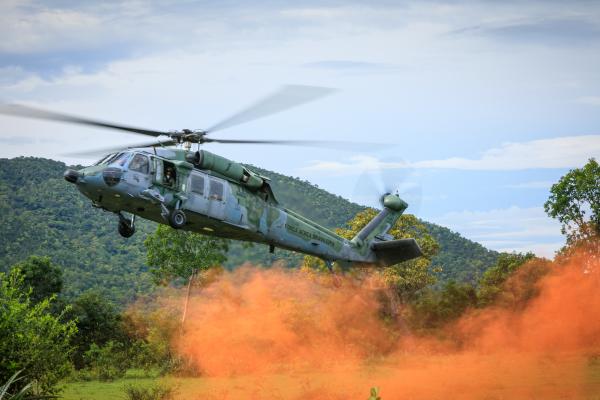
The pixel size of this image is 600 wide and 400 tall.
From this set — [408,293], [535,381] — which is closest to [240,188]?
[535,381]

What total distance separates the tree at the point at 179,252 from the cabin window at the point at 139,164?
76.9 feet

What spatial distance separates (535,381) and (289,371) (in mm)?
11478

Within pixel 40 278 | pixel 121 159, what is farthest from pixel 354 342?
pixel 121 159

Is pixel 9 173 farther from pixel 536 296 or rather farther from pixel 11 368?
pixel 11 368

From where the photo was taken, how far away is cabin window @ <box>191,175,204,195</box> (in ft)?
73.6

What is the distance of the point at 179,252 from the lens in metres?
46.8

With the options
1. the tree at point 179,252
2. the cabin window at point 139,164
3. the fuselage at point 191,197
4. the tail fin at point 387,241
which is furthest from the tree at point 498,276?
the cabin window at point 139,164

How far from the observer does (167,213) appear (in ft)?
71.6

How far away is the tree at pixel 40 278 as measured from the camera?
165ft

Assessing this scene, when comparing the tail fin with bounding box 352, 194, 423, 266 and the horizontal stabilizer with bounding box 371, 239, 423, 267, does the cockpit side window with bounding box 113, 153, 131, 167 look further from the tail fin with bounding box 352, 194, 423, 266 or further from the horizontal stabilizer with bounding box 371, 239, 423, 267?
the horizontal stabilizer with bounding box 371, 239, 423, 267

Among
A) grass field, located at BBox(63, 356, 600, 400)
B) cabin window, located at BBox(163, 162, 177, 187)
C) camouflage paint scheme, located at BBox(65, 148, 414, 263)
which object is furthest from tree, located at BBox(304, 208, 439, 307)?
cabin window, located at BBox(163, 162, 177, 187)

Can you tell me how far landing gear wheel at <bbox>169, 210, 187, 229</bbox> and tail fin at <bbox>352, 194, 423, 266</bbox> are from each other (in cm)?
757

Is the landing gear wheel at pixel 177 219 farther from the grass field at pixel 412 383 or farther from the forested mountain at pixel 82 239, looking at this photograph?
the forested mountain at pixel 82 239

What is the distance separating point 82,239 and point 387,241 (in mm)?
56587
